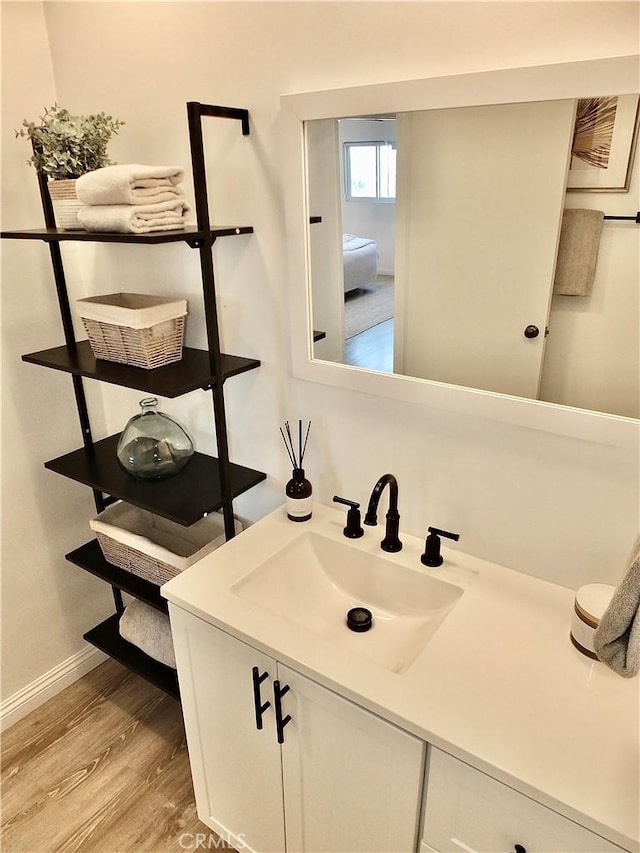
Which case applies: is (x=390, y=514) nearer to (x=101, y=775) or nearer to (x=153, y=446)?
(x=153, y=446)

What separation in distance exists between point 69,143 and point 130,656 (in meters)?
1.55

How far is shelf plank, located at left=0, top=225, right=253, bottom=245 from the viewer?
1.25 m

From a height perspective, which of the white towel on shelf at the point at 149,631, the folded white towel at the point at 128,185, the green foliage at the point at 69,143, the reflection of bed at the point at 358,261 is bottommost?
the white towel on shelf at the point at 149,631

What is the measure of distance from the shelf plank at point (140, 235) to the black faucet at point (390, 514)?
2.25 feet

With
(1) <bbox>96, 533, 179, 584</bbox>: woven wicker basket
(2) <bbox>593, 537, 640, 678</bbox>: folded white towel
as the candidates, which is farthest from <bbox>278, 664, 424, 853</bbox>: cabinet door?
(1) <bbox>96, 533, 179, 584</bbox>: woven wicker basket

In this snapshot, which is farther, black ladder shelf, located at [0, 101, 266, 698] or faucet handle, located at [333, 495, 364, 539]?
faucet handle, located at [333, 495, 364, 539]

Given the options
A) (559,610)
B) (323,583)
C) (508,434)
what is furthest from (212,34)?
(559,610)

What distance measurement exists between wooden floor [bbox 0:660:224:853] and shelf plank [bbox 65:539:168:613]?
52 centimetres

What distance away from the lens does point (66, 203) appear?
1446 mm

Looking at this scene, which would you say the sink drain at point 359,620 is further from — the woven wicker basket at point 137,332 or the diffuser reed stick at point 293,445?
the woven wicker basket at point 137,332

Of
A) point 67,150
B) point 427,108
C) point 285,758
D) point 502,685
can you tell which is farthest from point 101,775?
point 427,108

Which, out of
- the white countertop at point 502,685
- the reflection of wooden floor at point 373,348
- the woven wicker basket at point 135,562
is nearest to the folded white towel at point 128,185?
the reflection of wooden floor at point 373,348

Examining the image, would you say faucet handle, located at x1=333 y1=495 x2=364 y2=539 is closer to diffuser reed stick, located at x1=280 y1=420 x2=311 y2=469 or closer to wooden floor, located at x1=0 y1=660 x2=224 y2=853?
diffuser reed stick, located at x1=280 y1=420 x2=311 y2=469

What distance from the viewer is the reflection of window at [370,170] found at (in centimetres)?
124
